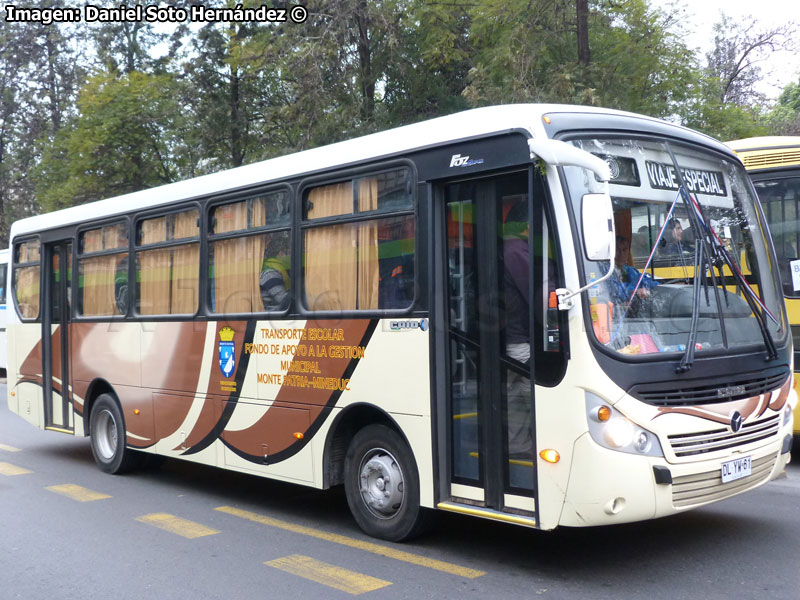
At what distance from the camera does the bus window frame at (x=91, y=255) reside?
9.47m

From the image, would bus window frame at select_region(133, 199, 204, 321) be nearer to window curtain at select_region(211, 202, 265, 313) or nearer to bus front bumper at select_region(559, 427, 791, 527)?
window curtain at select_region(211, 202, 265, 313)

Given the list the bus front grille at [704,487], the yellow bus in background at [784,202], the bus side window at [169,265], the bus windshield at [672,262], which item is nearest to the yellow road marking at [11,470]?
the bus side window at [169,265]

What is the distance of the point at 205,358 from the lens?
822 centimetres

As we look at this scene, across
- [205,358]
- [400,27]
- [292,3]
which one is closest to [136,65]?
[292,3]

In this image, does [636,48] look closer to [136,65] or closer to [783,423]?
[783,423]

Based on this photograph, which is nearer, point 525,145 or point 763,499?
point 525,145

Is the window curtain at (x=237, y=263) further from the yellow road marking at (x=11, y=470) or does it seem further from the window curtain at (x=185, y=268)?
the yellow road marking at (x=11, y=470)

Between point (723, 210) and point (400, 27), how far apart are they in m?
14.6

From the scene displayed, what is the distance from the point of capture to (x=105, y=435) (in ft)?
32.7

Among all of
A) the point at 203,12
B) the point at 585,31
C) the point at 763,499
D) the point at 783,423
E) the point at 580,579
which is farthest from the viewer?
the point at 203,12

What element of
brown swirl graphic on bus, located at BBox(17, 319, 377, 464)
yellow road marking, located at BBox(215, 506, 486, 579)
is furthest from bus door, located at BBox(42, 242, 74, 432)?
yellow road marking, located at BBox(215, 506, 486, 579)

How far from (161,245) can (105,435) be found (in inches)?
97.5

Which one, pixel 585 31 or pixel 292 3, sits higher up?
pixel 292 3

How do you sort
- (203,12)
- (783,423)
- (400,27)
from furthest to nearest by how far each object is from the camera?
1. (203,12)
2. (400,27)
3. (783,423)
